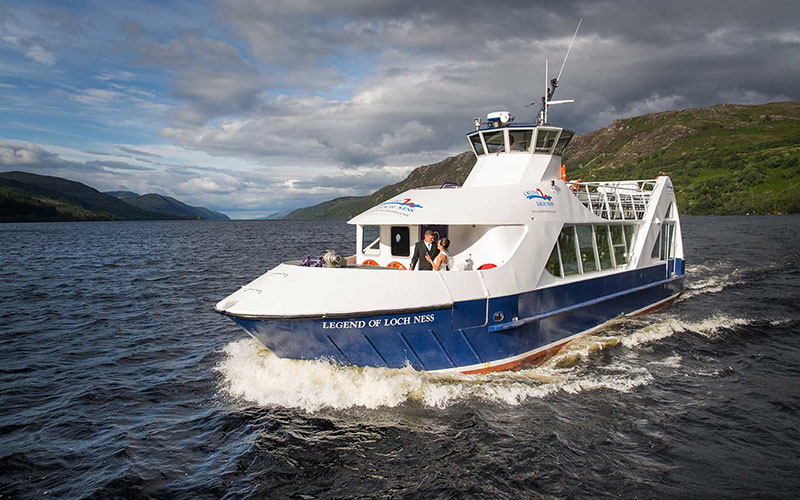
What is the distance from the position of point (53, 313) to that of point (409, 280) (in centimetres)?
1438

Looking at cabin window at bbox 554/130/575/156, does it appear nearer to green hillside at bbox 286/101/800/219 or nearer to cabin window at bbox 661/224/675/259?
cabin window at bbox 661/224/675/259

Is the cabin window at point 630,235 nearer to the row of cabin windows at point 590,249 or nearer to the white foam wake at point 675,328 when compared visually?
the row of cabin windows at point 590,249

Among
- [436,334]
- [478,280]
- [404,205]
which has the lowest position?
[436,334]

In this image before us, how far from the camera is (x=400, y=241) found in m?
10.8

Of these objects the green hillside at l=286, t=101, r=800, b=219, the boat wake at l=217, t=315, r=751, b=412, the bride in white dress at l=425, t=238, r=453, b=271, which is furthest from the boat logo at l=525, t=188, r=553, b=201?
the green hillside at l=286, t=101, r=800, b=219

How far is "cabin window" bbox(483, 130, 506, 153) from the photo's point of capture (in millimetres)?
12117

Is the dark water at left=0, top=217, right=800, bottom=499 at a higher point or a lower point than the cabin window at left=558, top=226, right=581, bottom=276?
lower

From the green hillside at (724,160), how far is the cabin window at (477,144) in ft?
139

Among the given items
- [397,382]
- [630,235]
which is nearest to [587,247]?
[630,235]

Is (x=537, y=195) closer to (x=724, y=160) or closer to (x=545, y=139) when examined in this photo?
(x=545, y=139)

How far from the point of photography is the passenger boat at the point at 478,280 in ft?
25.8

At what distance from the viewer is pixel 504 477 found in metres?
6.07

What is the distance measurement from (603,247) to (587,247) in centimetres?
107

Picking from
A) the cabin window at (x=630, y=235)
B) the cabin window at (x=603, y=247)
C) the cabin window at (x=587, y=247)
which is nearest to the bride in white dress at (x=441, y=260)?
the cabin window at (x=587, y=247)
